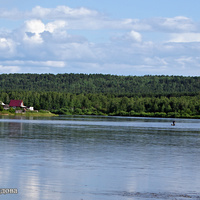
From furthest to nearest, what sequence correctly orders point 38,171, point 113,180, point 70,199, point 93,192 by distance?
point 38,171
point 113,180
point 93,192
point 70,199

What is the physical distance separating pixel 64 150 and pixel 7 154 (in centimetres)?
617

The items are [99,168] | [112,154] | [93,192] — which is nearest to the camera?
[93,192]

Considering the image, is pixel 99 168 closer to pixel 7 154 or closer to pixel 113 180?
pixel 113 180

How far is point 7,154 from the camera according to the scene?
35188 millimetres

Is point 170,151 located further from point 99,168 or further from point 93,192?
point 93,192

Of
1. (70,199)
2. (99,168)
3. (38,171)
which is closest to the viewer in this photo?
(70,199)

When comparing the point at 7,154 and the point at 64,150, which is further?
the point at 64,150

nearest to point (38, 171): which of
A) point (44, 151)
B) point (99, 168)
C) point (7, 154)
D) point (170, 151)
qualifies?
point (99, 168)

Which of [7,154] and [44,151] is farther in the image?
[44,151]

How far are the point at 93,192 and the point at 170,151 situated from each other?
2208 centimetres

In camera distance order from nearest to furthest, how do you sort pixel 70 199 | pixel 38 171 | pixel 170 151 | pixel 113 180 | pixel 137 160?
pixel 70 199
pixel 113 180
pixel 38 171
pixel 137 160
pixel 170 151

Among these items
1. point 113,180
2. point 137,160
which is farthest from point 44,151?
point 113,180

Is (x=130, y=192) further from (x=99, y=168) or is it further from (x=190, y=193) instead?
(x=99, y=168)

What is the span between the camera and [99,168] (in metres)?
29.0
